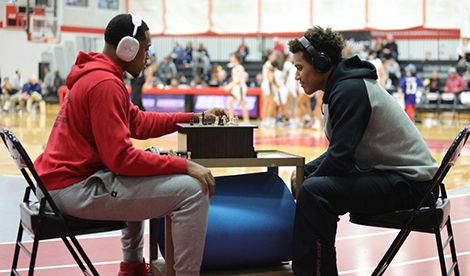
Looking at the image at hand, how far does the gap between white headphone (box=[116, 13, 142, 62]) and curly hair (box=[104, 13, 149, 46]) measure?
0.02 metres

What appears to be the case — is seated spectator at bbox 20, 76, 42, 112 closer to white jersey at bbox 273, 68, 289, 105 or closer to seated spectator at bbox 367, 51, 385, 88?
white jersey at bbox 273, 68, 289, 105

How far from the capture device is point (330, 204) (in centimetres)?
292

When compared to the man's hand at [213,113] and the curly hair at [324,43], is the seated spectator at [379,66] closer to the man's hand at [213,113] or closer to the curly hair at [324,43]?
the man's hand at [213,113]

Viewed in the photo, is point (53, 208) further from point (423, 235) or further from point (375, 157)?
point (423, 235)

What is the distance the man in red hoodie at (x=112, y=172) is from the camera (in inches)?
104

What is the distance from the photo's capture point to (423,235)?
4750mm

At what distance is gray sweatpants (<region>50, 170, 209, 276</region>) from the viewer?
2.69 metres

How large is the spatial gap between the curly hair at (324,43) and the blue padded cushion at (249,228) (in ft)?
2.30

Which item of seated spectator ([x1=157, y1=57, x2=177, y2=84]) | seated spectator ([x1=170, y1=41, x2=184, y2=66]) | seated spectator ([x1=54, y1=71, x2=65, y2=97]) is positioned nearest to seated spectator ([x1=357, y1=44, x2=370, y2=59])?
seated spectator ([x1=157, y1=57, x2=177, y2=84])

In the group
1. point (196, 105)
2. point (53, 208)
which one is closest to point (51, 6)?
point (196, 105)

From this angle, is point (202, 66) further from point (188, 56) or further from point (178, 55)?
point (178, 55)

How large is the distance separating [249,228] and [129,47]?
1002 mm

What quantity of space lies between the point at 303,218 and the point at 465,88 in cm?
1574

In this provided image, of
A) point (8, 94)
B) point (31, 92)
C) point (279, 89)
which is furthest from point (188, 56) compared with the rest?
point (279, 89)
